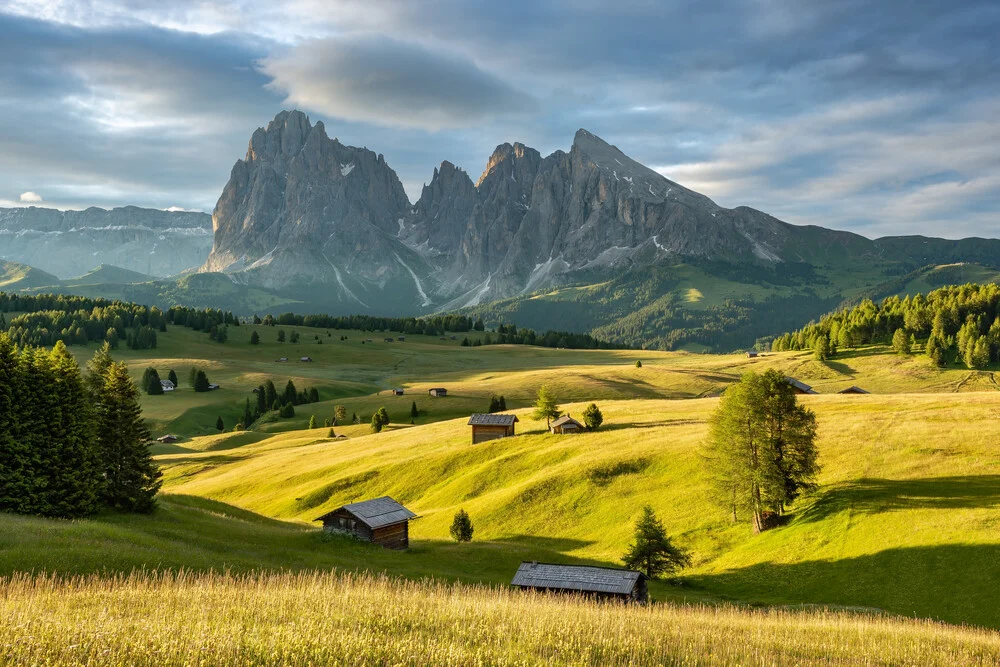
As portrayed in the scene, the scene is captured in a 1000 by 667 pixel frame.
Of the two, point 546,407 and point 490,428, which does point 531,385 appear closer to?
A: point 546,407

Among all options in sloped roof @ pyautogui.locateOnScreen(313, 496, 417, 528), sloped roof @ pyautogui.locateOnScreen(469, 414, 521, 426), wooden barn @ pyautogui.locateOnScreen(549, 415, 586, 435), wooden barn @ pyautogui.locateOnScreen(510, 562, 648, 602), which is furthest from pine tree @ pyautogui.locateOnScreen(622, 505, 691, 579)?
sloped roof @ pyautogui.locateOnScreen(469, 414, 521, 426)

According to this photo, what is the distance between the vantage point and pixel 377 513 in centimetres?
5144

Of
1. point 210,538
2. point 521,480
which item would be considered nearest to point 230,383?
point 521,480

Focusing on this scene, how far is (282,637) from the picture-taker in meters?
10.4

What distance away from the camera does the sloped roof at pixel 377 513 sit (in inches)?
1971

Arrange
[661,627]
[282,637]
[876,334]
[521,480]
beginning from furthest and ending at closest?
[876,334]
[521,480]
[661,627]
[282,637]

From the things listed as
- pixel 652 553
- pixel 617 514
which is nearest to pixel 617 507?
pixel 617 514

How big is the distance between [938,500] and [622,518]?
25.4 m

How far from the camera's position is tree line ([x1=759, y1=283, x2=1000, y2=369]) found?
148 meters

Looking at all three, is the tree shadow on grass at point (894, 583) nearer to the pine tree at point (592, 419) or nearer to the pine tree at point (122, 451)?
the pine tree at point (592, 419)

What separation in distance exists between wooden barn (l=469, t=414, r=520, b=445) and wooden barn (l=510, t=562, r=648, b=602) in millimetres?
47583

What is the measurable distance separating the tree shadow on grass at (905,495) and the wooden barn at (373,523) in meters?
33.6

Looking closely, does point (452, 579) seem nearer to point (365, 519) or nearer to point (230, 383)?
point (365, 519)

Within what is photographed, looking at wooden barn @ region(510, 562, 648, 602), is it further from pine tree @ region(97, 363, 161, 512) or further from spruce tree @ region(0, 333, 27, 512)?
spruce tree @ region(0, 333, 27, 512)
